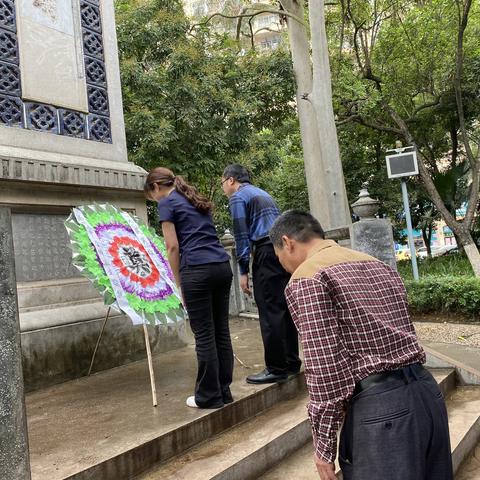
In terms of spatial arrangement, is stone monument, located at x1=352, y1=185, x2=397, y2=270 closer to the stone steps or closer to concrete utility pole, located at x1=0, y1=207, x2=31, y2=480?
Answer: the stone steps

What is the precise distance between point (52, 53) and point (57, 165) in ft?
3.71

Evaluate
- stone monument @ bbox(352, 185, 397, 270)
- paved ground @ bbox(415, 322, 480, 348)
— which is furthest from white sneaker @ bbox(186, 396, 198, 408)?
paved ground @ bbox(415, 322, 480, 348)

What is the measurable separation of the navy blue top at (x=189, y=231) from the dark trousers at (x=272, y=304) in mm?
455

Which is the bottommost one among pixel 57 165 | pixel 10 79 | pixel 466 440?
pixel 466 440

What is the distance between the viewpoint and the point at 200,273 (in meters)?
3.34

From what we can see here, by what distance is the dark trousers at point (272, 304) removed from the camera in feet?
12.4

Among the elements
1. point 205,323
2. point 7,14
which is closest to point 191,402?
point 205,323

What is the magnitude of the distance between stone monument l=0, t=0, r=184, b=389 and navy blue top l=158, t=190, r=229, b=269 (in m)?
1.56

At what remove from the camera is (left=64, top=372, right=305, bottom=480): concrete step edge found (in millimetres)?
2647

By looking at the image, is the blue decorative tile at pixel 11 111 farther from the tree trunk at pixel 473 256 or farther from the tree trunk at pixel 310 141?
the tree trunk at pixel 473 256

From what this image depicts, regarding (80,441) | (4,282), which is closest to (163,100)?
(80,441)

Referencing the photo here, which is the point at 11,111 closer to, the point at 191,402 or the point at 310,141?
the point at 191,402

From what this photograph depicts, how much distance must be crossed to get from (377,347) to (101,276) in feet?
7.64

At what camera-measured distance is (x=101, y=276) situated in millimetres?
3598
